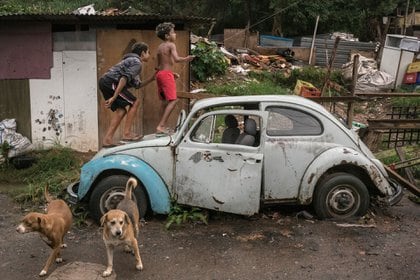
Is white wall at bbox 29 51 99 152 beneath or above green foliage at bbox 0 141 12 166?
above

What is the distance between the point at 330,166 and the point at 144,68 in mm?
5393

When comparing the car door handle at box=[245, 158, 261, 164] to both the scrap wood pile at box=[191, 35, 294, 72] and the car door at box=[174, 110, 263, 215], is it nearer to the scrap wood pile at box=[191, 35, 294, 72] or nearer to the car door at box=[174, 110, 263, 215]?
the car door at box=[174, 110, 263, 215]

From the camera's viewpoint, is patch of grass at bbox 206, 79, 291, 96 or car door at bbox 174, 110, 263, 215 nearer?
car door at bbox 174, 110, 263, 215

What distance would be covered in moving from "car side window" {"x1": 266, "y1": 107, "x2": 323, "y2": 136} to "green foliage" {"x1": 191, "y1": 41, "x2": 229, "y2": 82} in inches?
366

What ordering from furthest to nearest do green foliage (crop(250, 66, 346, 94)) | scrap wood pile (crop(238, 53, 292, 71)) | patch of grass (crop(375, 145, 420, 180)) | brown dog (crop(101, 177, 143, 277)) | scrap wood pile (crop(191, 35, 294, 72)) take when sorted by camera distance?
scrap wood pile (crop(238, 53, 292, 71)) → scrap wood pile (crop(191, 35, 294, 72)) → green foliage (crop(250, 66, 346, 94)) → patch of grass (crop(375, 145, 420, 180)) → brown dog (crop(101, 177, 143, 277))

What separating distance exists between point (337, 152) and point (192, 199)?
1932mm

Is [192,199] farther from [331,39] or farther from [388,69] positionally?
[331,39]

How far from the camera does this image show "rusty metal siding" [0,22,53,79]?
989 cm

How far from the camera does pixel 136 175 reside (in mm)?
6340

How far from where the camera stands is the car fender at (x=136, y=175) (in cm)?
634

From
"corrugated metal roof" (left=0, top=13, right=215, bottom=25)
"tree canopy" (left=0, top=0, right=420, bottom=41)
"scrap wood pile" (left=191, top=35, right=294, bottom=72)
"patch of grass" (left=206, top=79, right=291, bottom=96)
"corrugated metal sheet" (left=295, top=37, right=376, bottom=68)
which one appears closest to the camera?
"corrugated metal roof" (left=0, top=13, right=215, bottom=25)

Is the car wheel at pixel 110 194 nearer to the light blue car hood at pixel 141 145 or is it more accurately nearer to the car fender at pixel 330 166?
the light blue car hood at pixel 141 145

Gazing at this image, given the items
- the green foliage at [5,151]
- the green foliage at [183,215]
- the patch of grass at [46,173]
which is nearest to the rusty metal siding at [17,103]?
the green foliage at [5,151]

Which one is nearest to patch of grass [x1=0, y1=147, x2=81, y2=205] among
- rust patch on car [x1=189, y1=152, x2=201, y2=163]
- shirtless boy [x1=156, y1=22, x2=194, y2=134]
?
shirtless boy [x1=156, y1=22, x2=194, y2=134]
